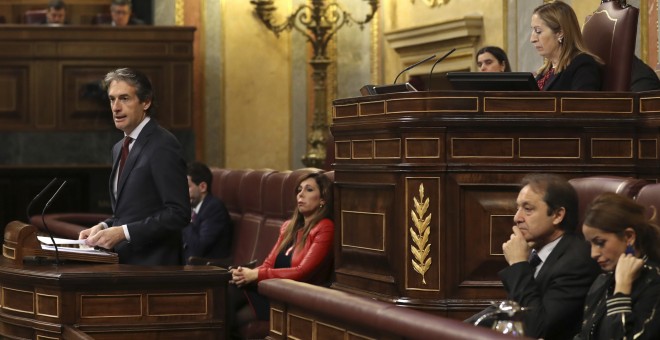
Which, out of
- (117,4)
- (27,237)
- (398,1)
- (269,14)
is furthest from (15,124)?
(27,237)

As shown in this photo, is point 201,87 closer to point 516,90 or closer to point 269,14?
point 269,14

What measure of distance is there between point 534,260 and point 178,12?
30.5 ft

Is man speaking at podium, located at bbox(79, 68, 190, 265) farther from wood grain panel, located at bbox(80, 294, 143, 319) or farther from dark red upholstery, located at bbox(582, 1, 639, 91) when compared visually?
dark red upholstery, located at bbox(582, 1, 639, 91)

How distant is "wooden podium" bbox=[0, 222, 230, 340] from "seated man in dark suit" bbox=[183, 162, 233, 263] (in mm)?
2859

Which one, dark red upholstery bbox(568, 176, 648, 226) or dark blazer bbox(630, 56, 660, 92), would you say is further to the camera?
dark blazer bbox(630, 56, 660, 92)

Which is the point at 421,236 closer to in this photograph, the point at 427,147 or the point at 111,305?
the point at 427,147

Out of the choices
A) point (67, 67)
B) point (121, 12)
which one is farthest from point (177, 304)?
point (121, 12)

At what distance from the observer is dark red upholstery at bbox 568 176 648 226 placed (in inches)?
150

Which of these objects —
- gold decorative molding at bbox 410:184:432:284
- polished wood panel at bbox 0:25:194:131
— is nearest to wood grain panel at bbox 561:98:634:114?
gold decorative molding at bbox 410:184:432:284

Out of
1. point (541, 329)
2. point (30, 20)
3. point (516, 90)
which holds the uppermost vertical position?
point (30, 20)

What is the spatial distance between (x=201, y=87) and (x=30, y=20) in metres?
1.87

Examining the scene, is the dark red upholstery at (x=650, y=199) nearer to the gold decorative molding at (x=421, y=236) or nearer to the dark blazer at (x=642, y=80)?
the gold decorative molding at (x=421, y=236)

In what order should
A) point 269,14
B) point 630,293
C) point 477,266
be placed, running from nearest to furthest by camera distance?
point 630,293 → point 477,266 → point 269,14

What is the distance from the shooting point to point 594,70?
4977 mm
